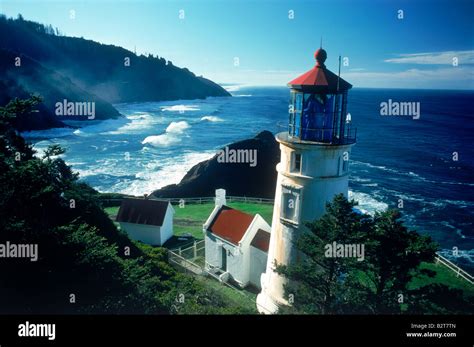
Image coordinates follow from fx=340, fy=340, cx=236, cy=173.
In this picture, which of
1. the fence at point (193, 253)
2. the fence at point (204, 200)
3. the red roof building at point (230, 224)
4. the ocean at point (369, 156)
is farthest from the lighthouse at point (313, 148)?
the fence at point (204, 200)

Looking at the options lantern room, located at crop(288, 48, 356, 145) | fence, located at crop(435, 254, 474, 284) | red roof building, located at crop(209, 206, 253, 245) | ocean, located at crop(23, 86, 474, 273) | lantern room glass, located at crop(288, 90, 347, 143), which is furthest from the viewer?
ocean, located at crop(23, 86, 474, 273)

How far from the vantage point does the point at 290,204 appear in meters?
7.52

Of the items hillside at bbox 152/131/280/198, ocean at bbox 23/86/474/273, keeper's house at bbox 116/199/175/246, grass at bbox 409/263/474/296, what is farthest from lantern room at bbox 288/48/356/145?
hillside at bbox 152/131/280/198

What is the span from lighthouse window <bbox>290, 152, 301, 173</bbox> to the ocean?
9575mm

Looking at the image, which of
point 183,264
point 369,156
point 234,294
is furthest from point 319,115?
point 369,156

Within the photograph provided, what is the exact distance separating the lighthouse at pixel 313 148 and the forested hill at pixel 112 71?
78370mm

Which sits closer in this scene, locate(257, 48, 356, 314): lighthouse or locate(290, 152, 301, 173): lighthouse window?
locate(257, 48, 356, 314): lighthouse

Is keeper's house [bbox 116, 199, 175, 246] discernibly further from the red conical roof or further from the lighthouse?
the red conical roof

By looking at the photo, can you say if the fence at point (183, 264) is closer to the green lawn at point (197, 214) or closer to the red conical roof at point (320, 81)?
the green lawn at point (197, 214)

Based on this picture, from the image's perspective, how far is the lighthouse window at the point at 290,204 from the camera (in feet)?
24.2

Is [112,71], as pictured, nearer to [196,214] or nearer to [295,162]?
[196,214]

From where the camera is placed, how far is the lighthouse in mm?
6859

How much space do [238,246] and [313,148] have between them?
18.0ft

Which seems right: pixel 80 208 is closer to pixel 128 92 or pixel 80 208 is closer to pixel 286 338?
pixel 286 338
